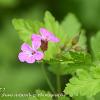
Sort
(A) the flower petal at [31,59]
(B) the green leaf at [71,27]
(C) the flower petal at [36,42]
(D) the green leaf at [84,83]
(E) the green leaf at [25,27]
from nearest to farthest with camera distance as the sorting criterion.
A: (D) the green leaf at [84,83]
(A) the flower petal at [31,59]
(C) the flower petal at [36,42]
(E) the green leaf at [25,27]
(B) the green leaf at [71,27]

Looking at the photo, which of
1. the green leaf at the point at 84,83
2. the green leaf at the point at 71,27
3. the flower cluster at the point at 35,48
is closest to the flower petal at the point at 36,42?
the flower cluster at the point at 35,48

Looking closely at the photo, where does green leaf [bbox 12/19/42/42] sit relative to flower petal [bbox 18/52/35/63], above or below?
above

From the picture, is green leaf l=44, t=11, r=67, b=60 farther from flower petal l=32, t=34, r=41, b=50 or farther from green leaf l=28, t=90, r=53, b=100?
green leaf l=28, t=90, r=53, b=100

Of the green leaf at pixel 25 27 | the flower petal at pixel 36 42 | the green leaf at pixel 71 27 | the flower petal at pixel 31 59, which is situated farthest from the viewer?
the green leaf at pixel 71 27

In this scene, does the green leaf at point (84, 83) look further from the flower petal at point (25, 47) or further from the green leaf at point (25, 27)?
the green leaf at point (25, 27)

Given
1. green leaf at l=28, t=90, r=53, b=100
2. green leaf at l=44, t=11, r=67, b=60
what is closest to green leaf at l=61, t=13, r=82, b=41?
green leaf at l=44, t=11, r=67, b=60

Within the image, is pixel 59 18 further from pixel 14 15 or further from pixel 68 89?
pixel 68 89
